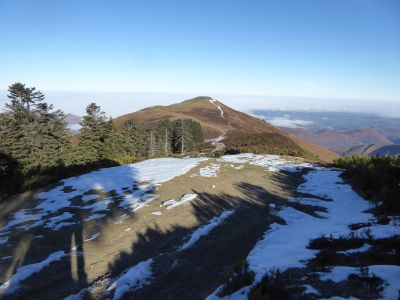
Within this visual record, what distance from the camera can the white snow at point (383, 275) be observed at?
16.3 ft

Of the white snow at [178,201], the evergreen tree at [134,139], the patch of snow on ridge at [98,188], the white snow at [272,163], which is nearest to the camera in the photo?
the patch of snow on ridge at [98,188]

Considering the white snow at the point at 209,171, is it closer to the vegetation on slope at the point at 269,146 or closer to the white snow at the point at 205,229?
the white snow at the point at 205,229

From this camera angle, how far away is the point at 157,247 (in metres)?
9.87

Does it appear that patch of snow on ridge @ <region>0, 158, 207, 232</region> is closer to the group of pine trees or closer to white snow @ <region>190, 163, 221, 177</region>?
white snow @ <region>190, 163, 221, 177</region>

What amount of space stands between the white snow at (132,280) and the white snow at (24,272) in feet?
7.83

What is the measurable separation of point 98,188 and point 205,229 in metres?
8.48

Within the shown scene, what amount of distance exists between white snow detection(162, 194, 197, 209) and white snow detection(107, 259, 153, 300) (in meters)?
5.46

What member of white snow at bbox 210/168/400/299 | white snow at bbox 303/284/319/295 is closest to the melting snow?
white snow at bbox 210/168/400/299

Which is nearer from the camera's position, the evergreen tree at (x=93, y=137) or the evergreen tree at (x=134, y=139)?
the evergreen tree at (x=93, y=137)

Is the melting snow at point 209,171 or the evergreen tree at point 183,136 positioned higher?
the melting snow at point 209,171

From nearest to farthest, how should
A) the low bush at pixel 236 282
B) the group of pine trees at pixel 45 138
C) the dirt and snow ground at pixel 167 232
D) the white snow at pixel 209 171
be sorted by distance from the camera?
the low bush at pixel 236 282
the dirt and snow ground at pixel 167 232
the white snow at pixel 209 171
the group of pine trees at pixel 45 138

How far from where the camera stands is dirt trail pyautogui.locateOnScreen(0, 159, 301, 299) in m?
7.62

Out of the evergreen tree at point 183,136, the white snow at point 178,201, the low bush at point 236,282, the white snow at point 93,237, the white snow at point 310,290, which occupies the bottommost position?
the evergreen tree at point 183,136

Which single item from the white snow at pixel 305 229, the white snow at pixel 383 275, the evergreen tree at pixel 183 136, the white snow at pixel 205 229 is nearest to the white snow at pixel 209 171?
the white snow at pixel 305 229
